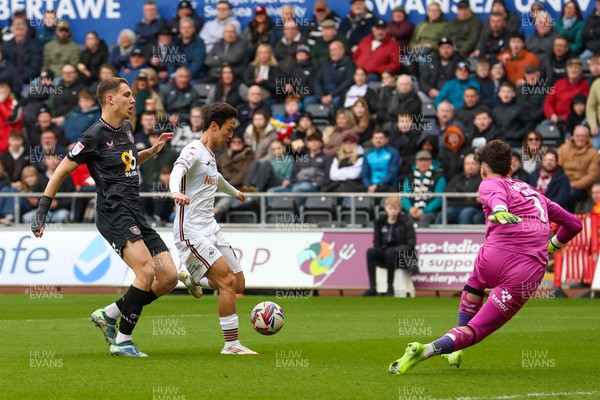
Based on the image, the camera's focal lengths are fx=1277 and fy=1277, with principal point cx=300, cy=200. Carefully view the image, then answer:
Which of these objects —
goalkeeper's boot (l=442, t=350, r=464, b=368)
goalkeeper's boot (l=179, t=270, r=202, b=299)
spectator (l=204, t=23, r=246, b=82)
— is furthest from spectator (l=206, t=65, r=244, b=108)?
goalkeeper's boot (l=442, t=350, r=464, b=368)

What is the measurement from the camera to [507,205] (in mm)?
10203

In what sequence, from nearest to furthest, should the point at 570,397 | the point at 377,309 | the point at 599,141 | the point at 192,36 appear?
the point at 570,397
the point at 377,309
the point at 599,141
the point at 192,36

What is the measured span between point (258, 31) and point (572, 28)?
650 cm

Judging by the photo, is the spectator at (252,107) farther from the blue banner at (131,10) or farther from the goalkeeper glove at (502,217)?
the goalkeeper glove at (502,217)

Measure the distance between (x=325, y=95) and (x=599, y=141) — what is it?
5515 millimetres

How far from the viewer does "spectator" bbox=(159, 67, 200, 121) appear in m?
25.8

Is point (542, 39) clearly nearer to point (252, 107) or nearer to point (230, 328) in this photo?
point (252, 107)

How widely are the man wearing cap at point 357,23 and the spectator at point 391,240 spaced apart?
17.3ft

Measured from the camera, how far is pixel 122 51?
91.4 feet

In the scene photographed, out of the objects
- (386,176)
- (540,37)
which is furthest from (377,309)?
(540,37)

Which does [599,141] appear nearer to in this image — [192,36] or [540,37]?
[540,37]

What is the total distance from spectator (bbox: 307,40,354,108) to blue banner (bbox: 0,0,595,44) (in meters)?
1.96

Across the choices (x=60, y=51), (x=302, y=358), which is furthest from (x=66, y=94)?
(x=302, y=358)

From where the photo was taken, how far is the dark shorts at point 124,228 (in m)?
11.8
